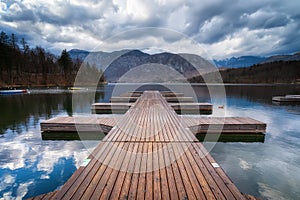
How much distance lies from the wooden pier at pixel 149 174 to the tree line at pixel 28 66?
40.6 meters

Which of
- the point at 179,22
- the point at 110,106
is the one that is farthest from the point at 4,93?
the point at 179,22

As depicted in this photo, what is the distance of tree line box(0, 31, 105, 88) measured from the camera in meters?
33.8

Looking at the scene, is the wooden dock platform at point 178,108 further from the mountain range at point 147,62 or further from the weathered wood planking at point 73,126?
the weathered wood planking at point 73,126

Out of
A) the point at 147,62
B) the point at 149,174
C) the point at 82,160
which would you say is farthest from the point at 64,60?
the point at 149,174

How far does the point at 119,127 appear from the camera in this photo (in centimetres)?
538

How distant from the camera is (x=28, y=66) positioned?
143 feet

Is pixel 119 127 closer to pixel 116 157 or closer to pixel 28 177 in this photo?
pixel 116 157

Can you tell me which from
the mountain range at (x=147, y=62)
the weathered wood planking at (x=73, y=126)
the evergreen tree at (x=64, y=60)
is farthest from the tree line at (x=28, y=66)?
the weathered wood planking at (x=73, y=126)

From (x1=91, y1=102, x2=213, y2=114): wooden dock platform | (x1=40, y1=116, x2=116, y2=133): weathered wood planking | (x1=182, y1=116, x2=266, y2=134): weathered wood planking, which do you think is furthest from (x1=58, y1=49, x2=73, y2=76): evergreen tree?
(x1=182, y1=116, x2=266, y2=134): weathered wood planking

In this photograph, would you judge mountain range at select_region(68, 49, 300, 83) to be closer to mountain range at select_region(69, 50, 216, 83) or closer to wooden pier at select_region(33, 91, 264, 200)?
mountain range at select_region(69, 50, 216, 83)

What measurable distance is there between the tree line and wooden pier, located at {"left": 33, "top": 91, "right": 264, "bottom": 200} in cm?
4065

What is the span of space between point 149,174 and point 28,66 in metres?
54.0

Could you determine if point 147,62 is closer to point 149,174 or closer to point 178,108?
point 178,108

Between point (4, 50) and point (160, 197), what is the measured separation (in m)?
43.6
